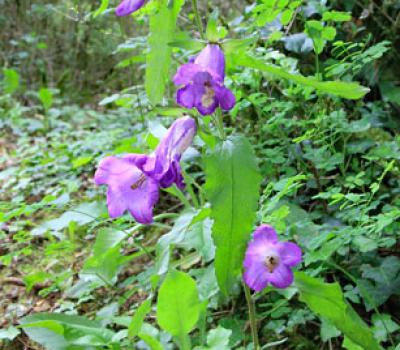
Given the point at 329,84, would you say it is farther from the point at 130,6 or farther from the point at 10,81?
the point at 10,81

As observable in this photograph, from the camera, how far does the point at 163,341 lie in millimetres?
2025

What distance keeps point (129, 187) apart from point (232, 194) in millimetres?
324

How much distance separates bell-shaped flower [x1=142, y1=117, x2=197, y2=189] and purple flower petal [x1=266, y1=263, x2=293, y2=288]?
37cm

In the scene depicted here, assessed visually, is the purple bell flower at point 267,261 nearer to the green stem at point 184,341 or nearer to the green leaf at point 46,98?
the green stem at point 184,341

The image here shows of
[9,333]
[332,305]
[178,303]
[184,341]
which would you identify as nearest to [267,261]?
[332,305]

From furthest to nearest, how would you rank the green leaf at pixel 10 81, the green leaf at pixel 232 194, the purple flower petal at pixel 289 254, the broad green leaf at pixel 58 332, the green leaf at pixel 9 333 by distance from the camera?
the green leaf at pixel 10 81, the green leaf at pixel 9 333, the broad green leaf at pixel 58 332, the purple flower petal at pixel 289 254, the green leaf at pixel 232 194

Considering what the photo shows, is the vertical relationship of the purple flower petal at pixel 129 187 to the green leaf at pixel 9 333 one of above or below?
above

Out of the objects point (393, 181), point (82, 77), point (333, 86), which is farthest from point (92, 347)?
point (82, 77)

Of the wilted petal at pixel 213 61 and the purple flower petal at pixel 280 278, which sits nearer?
the wilted petal at pixel 213 61

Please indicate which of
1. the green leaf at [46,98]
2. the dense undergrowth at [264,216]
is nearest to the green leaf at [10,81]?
the green leaf at [46,98]

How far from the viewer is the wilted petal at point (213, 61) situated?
135cm

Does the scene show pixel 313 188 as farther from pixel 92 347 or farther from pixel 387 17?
pixel 92 347

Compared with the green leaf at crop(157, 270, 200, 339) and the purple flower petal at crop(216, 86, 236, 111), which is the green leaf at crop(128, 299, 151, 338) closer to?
the green leaf at crop(157, 270, 200, 339)

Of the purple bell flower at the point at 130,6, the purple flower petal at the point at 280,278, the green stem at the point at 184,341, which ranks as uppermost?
the purple bell flower at the point at 130,6
